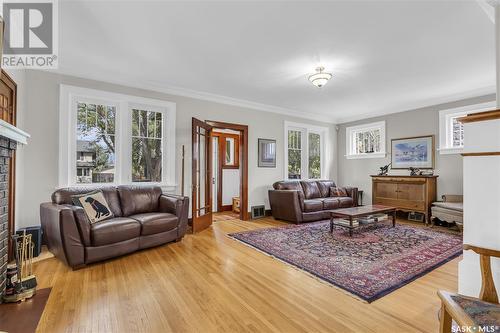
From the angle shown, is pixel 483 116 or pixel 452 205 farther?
pixel 452 205

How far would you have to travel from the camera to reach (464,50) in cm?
312

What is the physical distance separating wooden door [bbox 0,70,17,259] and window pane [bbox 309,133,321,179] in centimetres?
586

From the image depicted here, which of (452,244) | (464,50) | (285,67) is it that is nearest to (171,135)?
(285,67)

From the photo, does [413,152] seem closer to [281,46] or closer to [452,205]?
[452,205]

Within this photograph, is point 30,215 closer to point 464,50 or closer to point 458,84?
point 464,50

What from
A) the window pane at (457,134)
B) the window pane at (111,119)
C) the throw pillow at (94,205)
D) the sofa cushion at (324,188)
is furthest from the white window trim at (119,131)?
the window pane at (457,134)

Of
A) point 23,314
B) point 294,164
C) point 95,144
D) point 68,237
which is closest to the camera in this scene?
point 23,314

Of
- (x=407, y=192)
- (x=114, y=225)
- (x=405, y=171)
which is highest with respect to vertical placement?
(x=405, y=171)

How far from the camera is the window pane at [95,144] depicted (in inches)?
150

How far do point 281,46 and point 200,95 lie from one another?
2.29m

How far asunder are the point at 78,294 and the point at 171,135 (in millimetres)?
2918

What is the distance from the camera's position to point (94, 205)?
313 cm

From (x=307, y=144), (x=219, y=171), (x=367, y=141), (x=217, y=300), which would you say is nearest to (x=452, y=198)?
(x=367, y=141)

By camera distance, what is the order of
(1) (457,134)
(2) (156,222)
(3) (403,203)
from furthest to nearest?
(3) (403,203), (1) (457,134), (2) (156,222)
